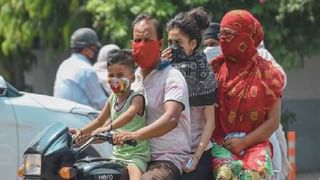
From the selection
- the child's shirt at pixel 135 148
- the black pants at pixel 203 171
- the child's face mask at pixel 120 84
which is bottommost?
the black pants at pixel 203 171

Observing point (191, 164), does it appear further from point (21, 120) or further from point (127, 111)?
point (21, 120)

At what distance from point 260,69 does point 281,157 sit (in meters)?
1.44

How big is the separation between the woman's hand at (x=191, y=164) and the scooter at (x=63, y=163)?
0.33m

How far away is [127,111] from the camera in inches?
185

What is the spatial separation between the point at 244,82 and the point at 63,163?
109 centimetres

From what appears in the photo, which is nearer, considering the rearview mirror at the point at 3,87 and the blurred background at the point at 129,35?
the rearview mirror at the point at 3,87

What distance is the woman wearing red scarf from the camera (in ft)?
15.8

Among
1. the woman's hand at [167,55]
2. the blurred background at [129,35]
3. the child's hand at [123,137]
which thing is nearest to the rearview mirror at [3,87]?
the woman's hand at [167,55]

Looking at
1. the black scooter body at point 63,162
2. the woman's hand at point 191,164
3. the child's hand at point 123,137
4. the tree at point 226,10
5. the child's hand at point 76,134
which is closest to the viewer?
the child's hand at point 123,137

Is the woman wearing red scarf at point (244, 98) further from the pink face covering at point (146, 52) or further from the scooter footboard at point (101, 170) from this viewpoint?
the scooter footboard at point (101, 170)

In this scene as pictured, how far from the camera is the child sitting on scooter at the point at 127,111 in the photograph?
15.4 ft

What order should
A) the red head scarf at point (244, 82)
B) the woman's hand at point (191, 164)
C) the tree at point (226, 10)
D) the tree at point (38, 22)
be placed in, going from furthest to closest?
the tree at point (38, 22) < the tree at point (226, 10) < the red head scarf at point (244, 82) < the woman's hand at point (191, 164)

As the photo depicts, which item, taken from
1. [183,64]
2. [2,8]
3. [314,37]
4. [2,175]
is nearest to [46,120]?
[2,175]

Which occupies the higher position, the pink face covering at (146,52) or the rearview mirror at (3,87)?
the pink face covering at (146,52)
